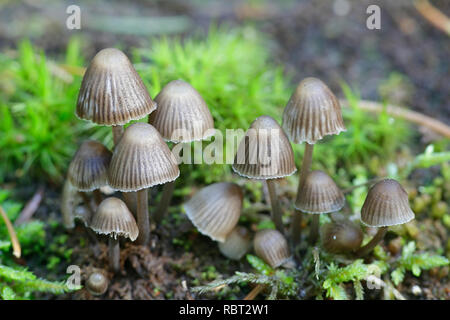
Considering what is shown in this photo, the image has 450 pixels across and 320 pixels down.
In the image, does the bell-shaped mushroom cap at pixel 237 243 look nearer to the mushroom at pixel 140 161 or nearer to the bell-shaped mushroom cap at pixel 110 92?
the mushroom at pixel 140 161

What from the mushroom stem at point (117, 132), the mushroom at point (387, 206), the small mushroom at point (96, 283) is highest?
the mushroom stem at point (117, 132)

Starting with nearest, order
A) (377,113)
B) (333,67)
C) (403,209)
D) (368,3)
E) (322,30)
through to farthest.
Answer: (403,209) < (377,113) < (333,67) < (322,30) < (368,3)

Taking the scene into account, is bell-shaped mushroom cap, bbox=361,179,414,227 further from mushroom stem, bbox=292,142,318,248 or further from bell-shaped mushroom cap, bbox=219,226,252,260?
bell-shaped mushroom cap, bbox=219,226,252,260

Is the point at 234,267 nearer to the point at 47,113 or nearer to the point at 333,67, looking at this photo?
the point at 47,113

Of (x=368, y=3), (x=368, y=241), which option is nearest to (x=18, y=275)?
(x=368, y=241)

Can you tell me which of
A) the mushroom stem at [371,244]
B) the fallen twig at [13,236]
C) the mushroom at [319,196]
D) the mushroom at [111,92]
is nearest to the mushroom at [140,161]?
the mushroom at [111,92]

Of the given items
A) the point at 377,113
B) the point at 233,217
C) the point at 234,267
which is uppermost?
the point at 377,113
